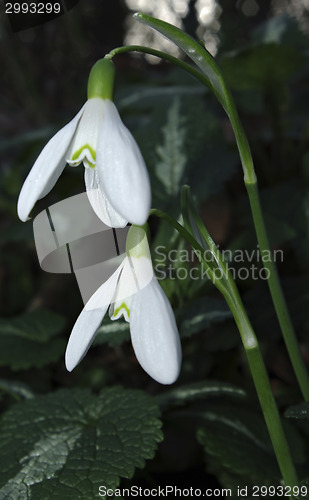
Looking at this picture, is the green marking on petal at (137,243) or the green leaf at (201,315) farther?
the green leaf at (201,315)

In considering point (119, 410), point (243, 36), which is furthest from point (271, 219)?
point (243, 36)

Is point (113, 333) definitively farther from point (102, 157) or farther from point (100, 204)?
point (102, 157)

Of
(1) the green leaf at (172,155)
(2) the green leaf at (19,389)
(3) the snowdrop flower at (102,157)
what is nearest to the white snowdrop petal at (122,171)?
(3) the snowdrop flower at (102,157)

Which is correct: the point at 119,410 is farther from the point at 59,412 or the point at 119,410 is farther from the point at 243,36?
the point at 243,36

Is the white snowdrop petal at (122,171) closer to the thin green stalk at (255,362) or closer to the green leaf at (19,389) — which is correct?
the thin green stalk at (255,362)

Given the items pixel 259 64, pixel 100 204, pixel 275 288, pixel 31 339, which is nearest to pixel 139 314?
pixel 100 204
